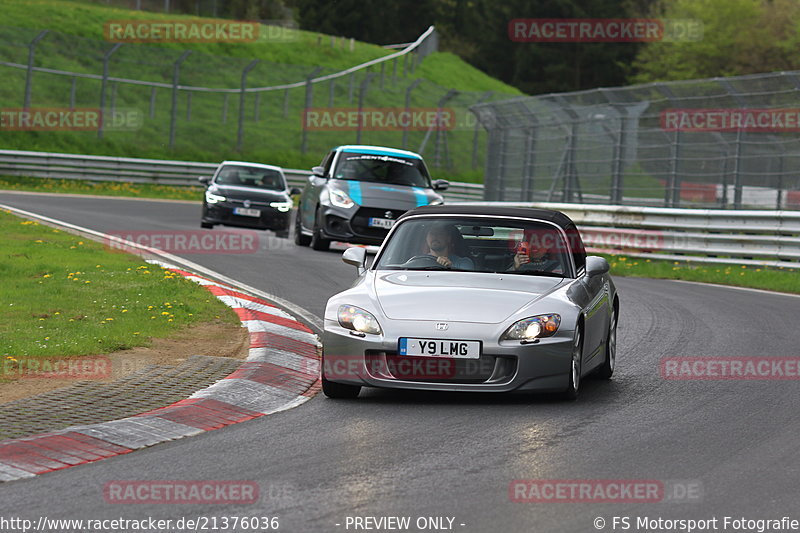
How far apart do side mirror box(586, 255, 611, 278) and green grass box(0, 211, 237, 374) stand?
342 cm

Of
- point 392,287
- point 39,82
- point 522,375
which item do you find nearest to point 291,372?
point 392,287

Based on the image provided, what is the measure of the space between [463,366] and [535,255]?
1.57 meters

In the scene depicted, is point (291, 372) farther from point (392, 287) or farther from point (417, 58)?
point (417, 58)

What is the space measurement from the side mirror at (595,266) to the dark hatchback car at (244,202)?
15015 mm

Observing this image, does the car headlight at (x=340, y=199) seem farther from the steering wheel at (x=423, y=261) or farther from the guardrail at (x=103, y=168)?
the guardrail at (x=103, y=168)

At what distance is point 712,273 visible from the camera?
19516 mm

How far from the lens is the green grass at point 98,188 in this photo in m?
35.3

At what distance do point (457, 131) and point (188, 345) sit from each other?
3895cm

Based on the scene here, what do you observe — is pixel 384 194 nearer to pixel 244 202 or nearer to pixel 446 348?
pixel 244 202

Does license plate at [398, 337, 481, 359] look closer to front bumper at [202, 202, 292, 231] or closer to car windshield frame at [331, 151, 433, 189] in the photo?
car windshield frame at [331, 151, 433, 189]

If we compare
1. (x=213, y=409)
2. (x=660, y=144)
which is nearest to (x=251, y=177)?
(x=660, y=144)

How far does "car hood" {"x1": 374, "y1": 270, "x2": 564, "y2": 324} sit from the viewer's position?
27.2 feet

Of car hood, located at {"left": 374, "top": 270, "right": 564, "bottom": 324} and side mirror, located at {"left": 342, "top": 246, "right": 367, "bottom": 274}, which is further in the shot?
side mirror, located at {"left": 342, "top": 246, "right": 367, "bottom": 274}

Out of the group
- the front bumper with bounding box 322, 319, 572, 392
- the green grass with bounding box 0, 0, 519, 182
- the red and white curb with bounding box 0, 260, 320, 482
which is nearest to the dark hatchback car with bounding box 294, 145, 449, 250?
the red and white curb with bounding box 0, 260, 320, 482
